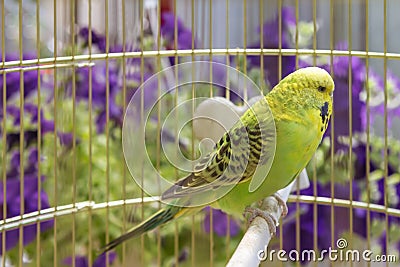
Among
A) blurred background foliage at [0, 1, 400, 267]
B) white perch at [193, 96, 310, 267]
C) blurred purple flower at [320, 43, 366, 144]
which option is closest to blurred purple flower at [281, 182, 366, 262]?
blurred background foliage at [0, 1, 400, 267]

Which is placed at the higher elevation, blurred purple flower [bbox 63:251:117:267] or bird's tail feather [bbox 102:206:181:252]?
bird's tail feather [bbox 102:206:181:252]

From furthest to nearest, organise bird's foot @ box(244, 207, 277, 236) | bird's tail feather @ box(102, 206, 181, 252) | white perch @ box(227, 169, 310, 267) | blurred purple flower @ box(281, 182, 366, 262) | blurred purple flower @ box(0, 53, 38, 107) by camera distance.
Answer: blurred purple flower @ box(281, 182, 366, 262) < blurred purple flower @ box(0, 53, 38, 107) < bird's tail feather @ box(102, 206, 181, 252) < bird's foot @ box(244, 207, 277, 236) < white perch @ box(227, 169, 310, 267)

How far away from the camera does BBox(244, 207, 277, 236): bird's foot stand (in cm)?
95

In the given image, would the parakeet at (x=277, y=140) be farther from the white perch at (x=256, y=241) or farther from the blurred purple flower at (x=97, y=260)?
the blurred purple flower at (x=97, y=260)

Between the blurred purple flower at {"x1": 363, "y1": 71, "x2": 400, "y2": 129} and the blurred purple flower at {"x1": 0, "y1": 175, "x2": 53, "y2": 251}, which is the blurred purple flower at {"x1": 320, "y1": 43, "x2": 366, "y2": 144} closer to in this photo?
the blurred purple flower at {"x1": 363, "y1": 71, "x2": 400, "y2": 129}

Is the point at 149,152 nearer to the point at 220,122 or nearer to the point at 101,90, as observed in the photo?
the point at 101,90

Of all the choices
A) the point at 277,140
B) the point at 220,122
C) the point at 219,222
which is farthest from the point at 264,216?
the point at 219,222

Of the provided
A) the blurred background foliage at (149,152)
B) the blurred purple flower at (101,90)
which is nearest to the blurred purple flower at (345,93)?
the blurred background foliage at (149,152)

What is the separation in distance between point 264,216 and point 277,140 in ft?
0.33

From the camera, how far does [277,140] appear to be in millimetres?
959

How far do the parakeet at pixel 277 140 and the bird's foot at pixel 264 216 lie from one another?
0.06 ft

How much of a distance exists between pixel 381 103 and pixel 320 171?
0.20m

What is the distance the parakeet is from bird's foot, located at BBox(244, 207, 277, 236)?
0.06 ft

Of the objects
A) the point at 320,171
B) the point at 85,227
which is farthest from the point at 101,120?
the point at 320,171
